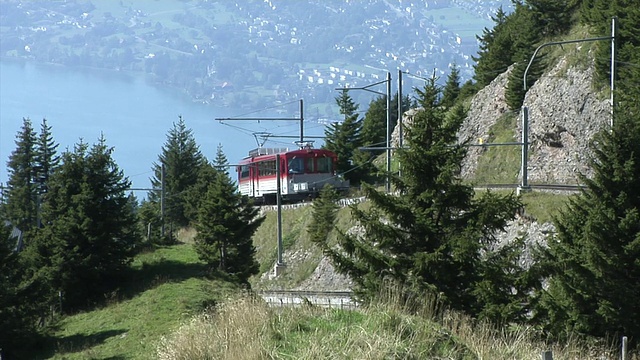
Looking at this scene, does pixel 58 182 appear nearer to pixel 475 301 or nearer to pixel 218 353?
pixel 475 301

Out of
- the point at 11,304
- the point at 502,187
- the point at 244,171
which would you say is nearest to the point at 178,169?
the point at 244,171

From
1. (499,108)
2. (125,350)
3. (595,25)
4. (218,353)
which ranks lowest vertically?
(125,350)

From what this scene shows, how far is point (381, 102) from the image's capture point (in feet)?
297

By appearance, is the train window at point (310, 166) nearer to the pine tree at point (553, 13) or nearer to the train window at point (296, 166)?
the train window at point (296, 166)

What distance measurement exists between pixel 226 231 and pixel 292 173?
22594 mm

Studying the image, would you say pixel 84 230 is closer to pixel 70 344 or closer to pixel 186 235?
pixel 70 344

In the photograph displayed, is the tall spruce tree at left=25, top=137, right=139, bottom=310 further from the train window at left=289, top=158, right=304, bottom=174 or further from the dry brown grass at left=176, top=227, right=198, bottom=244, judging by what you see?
the train window at left=289, top=158, right=304, bottom=174

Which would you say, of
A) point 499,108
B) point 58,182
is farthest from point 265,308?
point 499,108

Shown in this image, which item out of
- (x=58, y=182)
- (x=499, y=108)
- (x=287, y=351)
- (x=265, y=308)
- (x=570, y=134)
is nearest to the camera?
(x=287, y=351)

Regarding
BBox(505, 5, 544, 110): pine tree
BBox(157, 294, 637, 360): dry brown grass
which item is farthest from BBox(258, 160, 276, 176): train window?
BBox(157, 294, 637, 360): dry brown grass

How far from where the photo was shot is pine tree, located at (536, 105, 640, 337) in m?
19.3

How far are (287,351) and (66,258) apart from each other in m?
22.8

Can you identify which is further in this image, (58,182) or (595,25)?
(595,25)

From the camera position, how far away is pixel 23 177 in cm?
→ 7012
